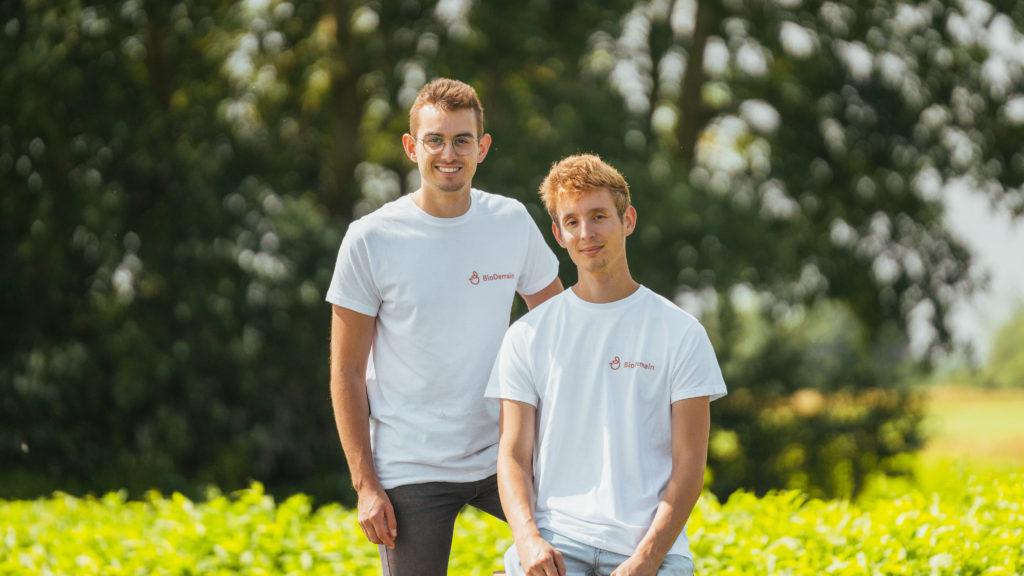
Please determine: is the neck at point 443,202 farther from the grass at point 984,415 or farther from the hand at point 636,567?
the grass at point 984,415

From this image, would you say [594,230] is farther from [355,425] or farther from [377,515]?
[377,515]

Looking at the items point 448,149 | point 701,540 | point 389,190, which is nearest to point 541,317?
point 448,149

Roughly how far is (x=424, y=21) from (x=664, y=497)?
434 inches

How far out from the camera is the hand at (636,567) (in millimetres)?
2523

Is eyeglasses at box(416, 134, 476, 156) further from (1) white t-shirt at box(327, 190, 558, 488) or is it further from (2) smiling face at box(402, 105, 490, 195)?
→ (1) white t-shirt at box(327, 190, 558, 488)

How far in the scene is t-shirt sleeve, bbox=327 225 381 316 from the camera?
3.01 m

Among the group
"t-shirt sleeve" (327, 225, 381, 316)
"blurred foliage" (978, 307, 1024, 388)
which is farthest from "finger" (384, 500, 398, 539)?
"blurred foliage" (978, 307, 1024, 388)

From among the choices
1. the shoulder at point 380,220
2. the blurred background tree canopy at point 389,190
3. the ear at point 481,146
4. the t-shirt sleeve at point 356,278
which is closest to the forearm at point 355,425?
the t-shirt sleeve at point 356,278

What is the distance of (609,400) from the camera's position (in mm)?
2668

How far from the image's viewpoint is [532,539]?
8.46ft

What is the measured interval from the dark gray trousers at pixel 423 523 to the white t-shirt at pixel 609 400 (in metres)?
0.43

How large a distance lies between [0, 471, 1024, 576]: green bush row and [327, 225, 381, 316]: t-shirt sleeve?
2264 mm

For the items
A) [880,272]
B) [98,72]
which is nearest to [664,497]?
[98,72]

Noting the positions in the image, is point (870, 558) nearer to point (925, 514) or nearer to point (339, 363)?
point (925, 514)
